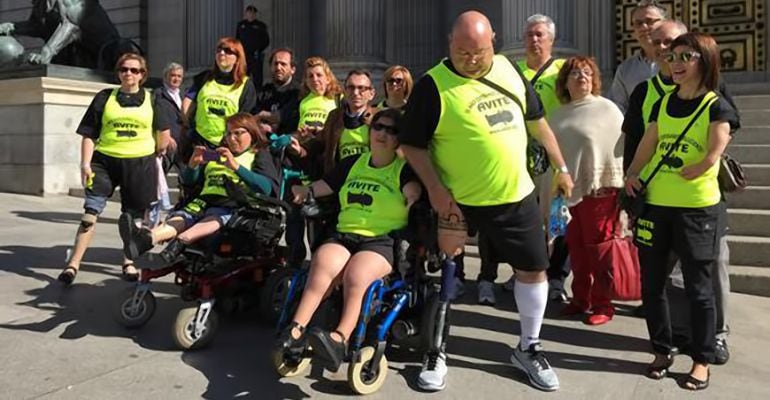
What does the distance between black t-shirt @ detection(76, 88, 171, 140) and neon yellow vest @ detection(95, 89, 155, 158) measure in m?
0.03

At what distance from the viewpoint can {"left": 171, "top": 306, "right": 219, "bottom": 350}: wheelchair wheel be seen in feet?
12.8

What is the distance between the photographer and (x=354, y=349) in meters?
3.36

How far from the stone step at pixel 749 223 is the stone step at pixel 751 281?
632 millimetres

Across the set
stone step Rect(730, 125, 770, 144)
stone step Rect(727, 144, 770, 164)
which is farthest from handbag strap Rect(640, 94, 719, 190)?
stone step Rect(730, 125, 770, 144)

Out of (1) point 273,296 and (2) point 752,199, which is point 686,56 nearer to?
(1) point 273,296

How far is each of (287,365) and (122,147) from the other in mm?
2867

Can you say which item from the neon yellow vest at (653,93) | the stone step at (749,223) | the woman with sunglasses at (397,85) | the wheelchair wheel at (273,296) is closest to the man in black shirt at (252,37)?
the woman with sunglasses at (397,85)

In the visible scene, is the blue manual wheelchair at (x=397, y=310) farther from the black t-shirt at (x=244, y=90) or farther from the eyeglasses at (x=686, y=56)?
the black t-shirt at (x=244, y=90)

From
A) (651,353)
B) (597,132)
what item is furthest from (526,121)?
(651,353)

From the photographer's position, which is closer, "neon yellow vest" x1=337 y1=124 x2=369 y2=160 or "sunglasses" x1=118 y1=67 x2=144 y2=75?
"neon yellow vest" x1=337 y1=124 x2=369 y2=160

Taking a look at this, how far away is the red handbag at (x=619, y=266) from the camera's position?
4.46 m

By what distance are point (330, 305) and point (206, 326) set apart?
739mm

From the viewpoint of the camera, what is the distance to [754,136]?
25.2 feet

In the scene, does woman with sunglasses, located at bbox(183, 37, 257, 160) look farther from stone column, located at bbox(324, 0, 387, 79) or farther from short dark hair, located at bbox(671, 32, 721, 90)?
stone column, located at bbox(324, 0, 387, 79)
